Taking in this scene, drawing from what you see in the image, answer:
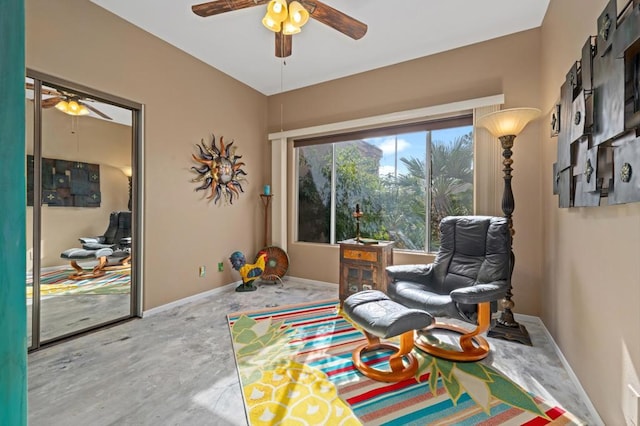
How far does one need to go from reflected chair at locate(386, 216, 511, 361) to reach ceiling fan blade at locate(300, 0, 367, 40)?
73.9 inches

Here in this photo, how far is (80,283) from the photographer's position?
2568 mm

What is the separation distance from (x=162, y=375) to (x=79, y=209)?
1.64 metres

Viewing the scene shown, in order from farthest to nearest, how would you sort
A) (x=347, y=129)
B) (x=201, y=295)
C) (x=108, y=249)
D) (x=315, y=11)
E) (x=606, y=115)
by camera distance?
(x=347, y=129)
(x=201, y=295)
(x=108, y=249)
(x=315, y=11)
(x=606, y=115)

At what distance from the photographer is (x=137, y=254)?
2.89 m

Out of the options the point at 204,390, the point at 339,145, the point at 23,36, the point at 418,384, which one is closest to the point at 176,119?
the point at 339,145

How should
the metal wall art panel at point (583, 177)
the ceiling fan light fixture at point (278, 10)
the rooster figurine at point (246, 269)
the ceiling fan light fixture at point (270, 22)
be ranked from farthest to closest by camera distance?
the rooster figurine at point (246, 269) < the ceiling fan light fixture at point (270, 22) < the ceiling fan light fixture at point (278, 10) < the metal wall art panel at point (583, 177)

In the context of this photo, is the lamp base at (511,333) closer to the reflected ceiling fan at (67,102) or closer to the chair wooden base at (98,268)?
the chair wooden base at (98,268)

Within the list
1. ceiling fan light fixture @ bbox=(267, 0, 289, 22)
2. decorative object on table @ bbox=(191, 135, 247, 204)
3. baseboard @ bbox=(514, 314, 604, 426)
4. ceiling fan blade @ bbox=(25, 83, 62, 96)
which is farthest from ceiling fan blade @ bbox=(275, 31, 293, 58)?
baseboard @ bbox=(514, 314, 604, 426)

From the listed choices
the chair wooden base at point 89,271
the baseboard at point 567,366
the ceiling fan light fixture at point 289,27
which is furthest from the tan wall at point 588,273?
the chair wooden base at point 89,271

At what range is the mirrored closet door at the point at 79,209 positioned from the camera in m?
2.22

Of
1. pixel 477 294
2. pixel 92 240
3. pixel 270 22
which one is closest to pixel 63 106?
pixel 92 240

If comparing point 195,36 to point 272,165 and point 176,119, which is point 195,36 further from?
point 272,165

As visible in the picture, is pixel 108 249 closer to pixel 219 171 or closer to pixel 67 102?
pixel 67 102

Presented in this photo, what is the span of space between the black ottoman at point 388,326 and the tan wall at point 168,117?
2.12 meters
